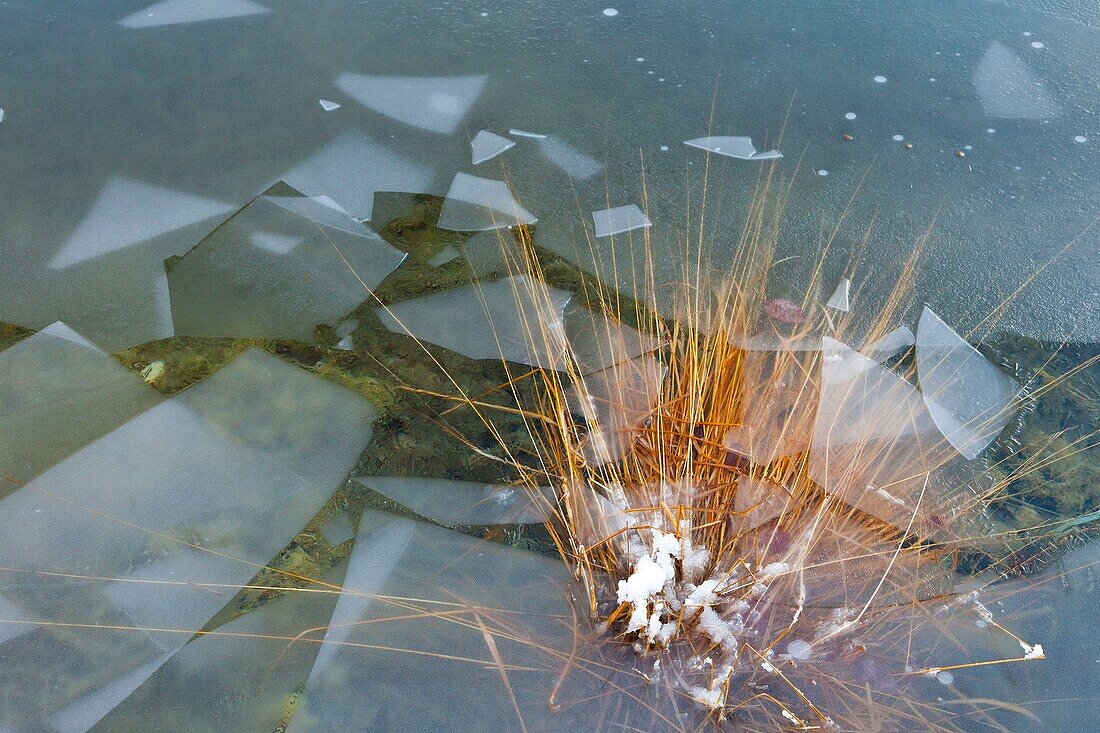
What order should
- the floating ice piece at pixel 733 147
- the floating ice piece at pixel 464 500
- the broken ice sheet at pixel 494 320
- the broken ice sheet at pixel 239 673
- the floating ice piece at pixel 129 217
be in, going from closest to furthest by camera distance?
the broken ice sheet at pixel 239 673 → the floating ice piece at pixel 464 500 → the broken ice sheet at pixel 494 320 → the floating ice piece at pixel 129 217 → the floating ice piece at pixel 733 147

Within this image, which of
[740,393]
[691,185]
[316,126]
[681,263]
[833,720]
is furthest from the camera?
[316,126]

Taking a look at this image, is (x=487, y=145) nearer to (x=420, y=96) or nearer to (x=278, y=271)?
(x=420, y=96)

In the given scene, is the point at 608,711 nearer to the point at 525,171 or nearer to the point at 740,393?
the point at 740,393

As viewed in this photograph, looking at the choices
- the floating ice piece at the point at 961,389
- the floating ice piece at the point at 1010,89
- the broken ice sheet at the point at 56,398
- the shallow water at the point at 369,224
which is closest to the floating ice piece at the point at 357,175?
the shallow water at the point at 369,224

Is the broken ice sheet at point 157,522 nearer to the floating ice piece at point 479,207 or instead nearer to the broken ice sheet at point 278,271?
the broken ice sheet at point 278,271

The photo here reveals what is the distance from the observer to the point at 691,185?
1391mm

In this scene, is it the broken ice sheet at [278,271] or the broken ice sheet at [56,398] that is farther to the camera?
the broken ice sheet at [278,271]

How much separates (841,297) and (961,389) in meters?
0.20

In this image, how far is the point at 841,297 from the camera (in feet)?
4.04

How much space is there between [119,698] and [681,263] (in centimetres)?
89

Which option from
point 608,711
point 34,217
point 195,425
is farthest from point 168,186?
point 608,711

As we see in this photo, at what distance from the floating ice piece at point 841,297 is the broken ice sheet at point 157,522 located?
651 millimetres

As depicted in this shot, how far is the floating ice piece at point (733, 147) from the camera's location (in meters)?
1.43

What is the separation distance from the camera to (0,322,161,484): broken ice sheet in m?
1.09
